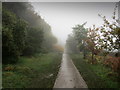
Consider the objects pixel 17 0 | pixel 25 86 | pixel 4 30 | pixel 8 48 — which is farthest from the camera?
pixel 17 0


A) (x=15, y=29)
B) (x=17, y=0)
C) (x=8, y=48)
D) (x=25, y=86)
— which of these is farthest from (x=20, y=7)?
(x=25, y=86)

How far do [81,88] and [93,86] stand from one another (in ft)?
3.71

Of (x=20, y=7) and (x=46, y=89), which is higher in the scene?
(x=20, y=7)

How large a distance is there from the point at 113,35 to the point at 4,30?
1387cm

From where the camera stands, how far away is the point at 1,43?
19.8 m

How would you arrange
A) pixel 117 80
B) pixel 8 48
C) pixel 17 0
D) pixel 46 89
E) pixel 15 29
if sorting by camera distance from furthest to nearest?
pixel 17 0 → pixel 15 29 → pixel 8 48 → pixel 117 80 → pixel 46 89

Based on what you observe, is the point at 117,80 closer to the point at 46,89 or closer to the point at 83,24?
the point at 46,89

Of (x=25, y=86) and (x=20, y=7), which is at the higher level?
(x=20, y=7)

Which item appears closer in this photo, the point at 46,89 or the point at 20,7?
the point at 46,89

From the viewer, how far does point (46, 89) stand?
1062 cm

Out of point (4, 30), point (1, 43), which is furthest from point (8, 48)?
point (4, 30)

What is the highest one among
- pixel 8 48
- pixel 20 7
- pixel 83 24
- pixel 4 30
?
pixel 20 7

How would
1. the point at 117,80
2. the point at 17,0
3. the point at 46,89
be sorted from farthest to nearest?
the point at 17,0 < the point at 117,80 < the point at 46,89

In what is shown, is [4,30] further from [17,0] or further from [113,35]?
[17,0]
